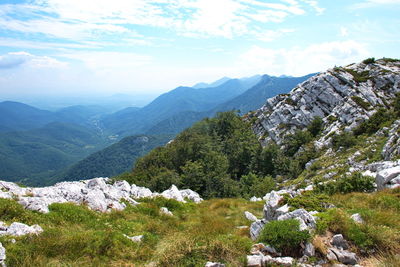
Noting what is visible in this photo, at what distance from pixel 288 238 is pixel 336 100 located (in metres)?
65.1

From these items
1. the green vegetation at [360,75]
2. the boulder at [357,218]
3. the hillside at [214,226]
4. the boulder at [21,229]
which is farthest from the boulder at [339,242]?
the green vegetation at [360,75]

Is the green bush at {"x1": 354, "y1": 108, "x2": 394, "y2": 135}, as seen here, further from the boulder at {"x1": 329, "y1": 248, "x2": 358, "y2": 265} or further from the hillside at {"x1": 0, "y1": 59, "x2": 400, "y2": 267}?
the boulder at {"x1": 329, "y1": 248, "x2": 358, "y2": 265}

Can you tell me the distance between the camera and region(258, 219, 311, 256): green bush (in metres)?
7.89

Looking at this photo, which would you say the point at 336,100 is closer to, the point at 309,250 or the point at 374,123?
the point at 374,123

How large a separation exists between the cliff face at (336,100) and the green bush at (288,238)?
145 ft

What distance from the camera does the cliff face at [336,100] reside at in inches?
2078

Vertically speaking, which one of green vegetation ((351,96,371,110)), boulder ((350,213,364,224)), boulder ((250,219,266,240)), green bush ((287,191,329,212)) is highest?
green vegetation ((351,96,371,110))

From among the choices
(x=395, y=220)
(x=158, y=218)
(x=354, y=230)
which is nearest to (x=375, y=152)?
(x=395, y=220)

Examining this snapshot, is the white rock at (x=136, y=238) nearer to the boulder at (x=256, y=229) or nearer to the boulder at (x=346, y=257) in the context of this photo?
the boulder at (x=256, y=229)

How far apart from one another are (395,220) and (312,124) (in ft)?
180

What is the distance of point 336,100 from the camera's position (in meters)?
63.3

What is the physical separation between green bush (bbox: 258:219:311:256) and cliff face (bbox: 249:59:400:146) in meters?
44.3

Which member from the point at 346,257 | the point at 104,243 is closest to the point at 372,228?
the point at 346,257

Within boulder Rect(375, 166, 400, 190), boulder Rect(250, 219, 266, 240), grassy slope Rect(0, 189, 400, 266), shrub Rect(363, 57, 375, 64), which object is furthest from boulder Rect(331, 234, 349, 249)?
shrub Rect(363, 57, 375, 64)
